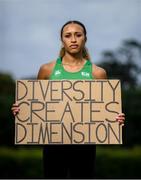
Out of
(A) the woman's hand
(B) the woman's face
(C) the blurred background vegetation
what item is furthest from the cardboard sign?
(C) the blurred background vegetation

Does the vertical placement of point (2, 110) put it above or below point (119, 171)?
above

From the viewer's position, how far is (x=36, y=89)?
2.75 meters

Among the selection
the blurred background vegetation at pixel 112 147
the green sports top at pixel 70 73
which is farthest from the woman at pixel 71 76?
the blurred background vegetation at pixel 112 147

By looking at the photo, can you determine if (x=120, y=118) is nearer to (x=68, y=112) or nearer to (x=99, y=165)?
(x=68, y=112)

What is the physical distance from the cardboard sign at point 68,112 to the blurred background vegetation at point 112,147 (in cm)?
872

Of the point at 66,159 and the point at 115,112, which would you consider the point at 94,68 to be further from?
the point at 66,159

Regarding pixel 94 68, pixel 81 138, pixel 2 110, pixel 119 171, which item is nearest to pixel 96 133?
pixel 81 138

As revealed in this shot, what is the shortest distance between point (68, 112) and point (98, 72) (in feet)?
0.70

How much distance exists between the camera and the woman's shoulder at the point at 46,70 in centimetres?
278

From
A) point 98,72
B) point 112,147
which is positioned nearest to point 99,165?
point 112,147

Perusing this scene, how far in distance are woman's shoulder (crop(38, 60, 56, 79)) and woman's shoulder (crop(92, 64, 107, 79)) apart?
0.53ft

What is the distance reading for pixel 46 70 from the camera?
2.81 meters

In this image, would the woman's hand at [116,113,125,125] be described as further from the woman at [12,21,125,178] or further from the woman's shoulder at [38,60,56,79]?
the woman's shoulder at [38,60,56,79]

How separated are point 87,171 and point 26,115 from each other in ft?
1.04
